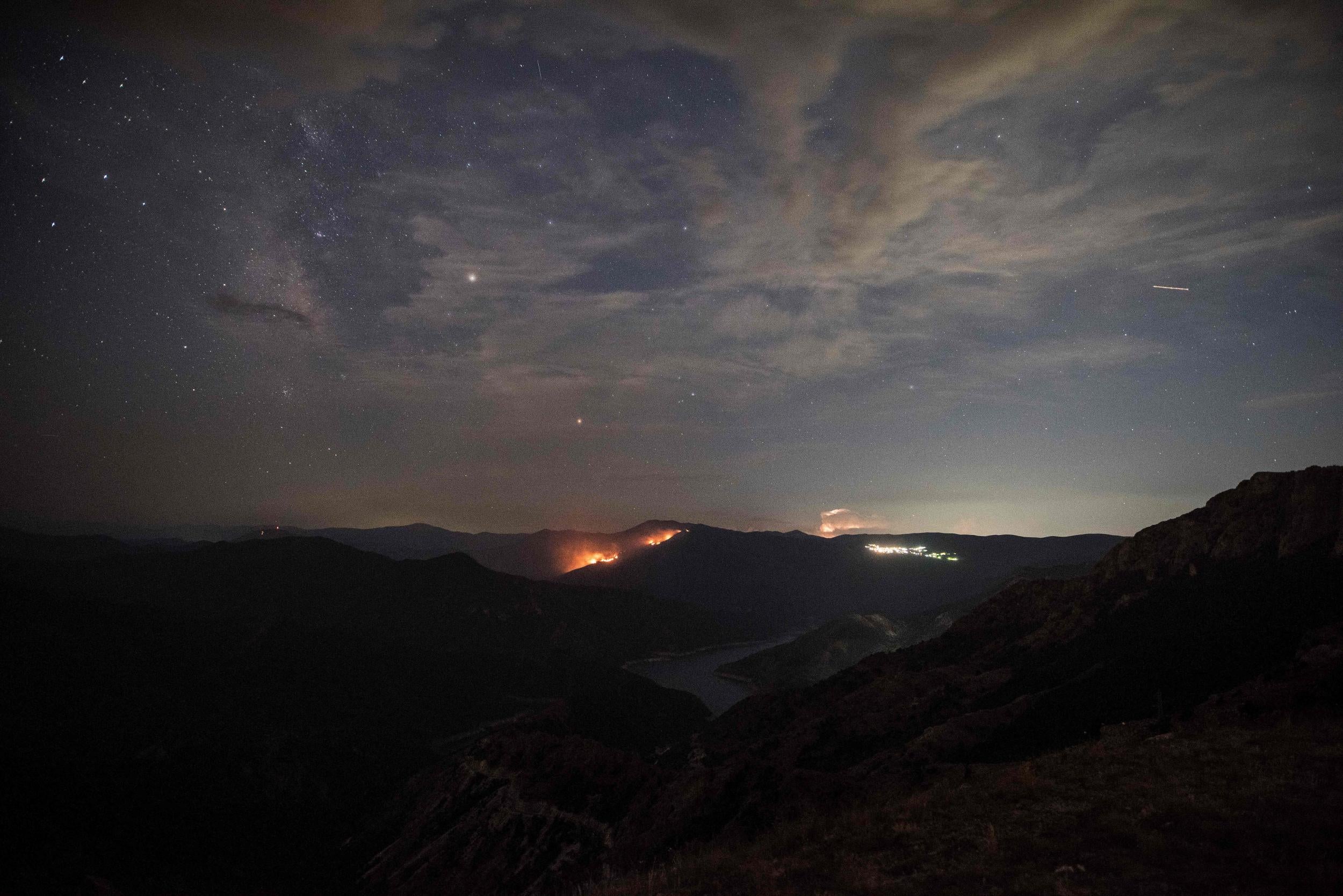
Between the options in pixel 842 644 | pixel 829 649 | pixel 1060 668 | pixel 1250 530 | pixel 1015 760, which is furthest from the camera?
pixel 842 644

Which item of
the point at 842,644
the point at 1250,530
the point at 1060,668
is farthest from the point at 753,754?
the point at 842,644

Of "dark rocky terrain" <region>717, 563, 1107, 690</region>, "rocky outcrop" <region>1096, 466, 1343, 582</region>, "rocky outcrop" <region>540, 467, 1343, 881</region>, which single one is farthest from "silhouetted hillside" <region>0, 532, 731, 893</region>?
"rocky outcrop" <region>1096, 466, 1343, 582</region>

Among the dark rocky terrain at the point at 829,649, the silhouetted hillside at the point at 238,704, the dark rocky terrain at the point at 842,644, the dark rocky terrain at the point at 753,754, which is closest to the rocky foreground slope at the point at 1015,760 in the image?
the dark rocky terrain at the point at 753,754

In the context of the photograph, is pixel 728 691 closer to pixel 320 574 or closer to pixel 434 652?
pixel 434 652

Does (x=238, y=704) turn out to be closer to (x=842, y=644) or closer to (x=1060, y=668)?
(x=1060, y=668)

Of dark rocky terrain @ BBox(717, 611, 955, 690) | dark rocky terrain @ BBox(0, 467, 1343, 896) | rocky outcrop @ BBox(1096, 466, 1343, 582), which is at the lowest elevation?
dark rocky terrain @ BBox(717, 611, 955, 690)

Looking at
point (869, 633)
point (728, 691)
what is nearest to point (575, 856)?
point (728, 691)

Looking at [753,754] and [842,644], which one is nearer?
[753,754]

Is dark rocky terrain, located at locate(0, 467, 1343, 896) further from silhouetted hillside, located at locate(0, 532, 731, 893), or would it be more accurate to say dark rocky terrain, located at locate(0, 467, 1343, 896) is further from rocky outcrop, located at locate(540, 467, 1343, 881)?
silhouetted hillside, located at locate(0, 532, 731, 893)
